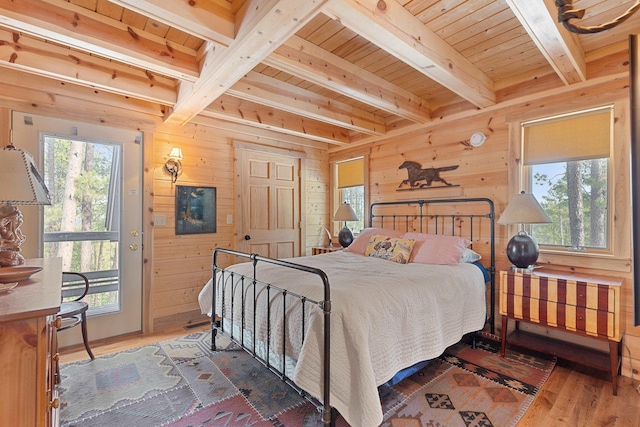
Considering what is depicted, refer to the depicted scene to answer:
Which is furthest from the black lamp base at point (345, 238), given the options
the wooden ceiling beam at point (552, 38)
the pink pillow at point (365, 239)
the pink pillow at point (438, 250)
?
the wooden ceiling beam at point (552, 38)

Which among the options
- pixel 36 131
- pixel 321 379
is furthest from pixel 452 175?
pixel 36 131

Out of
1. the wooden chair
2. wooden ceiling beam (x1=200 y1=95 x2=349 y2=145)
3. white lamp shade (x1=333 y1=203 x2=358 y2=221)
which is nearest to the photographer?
the wooden chair

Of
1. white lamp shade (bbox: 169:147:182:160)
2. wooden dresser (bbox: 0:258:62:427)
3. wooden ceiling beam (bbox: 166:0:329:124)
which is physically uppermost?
wooden ceiling beam (bbox: 166:0:329:124)

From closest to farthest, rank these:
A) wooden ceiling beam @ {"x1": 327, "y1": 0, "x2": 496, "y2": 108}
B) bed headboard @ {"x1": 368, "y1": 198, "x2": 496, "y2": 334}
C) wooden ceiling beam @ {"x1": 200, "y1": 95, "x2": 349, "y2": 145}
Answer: wooden ceiling beam @ {"x1": 327, "y1": 0, "x2": 496, "y2": 108} → bed headboard @ {"x1": 368, "y1": 198, "x2": 496, "y2": 334} → wooden ceiling beam @ {"x1": 200, "y1": 95, "x2": 349, "y2": 145}

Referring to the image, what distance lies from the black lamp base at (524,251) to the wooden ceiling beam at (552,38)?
134 centimetres

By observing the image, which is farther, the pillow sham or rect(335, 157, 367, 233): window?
rect(335, 157, 367, 233): window

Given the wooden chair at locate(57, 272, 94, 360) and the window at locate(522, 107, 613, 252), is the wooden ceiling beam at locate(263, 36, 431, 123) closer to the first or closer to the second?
the window at locate(522, 107, 613, 252)

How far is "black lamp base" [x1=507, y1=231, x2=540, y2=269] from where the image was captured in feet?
8.36

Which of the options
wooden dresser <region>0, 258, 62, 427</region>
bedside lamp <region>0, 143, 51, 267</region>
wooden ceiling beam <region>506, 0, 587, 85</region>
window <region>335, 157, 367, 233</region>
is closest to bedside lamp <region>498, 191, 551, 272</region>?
wooden ceiling beam <region>506, 0, 587, 85</region>

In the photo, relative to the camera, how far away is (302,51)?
232cm

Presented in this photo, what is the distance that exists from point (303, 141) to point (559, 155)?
312cm

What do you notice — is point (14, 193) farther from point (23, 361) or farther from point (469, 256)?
point (469, 256)

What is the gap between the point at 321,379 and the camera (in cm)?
162

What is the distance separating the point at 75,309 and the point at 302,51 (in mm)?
2663
